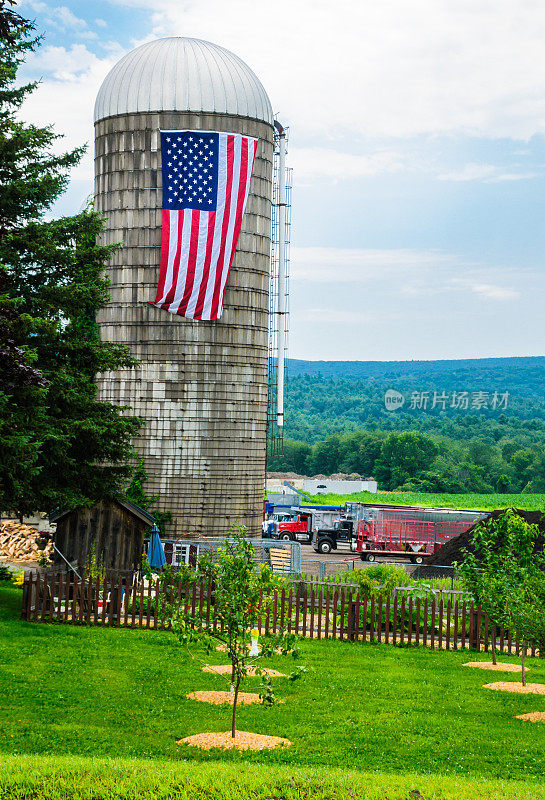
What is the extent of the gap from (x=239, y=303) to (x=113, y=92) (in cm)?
1141

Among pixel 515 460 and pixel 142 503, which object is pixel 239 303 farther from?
pixel 515 460

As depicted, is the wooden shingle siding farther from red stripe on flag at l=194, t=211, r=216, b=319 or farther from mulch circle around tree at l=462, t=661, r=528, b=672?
mulch circle around tree at l=462, t=661, r=528, b=672

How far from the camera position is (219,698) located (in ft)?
53.7

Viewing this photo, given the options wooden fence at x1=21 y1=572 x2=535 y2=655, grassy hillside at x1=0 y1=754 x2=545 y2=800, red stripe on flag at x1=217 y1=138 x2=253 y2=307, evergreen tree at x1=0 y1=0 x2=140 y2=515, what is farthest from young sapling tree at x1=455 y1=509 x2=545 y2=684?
red stripe on flag at x1=217 y1=138 x2=253 y2=307

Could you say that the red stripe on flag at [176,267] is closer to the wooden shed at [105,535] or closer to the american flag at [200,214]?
the american flag at [200,214]

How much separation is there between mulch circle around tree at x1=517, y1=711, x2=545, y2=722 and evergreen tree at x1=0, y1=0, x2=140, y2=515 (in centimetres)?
1214

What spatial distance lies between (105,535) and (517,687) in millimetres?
13297

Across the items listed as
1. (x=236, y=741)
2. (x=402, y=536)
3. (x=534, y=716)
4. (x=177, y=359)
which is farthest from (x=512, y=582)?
(x=402, y=536)

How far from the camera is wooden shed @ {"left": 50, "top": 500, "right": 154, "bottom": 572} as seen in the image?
27219 millimetres

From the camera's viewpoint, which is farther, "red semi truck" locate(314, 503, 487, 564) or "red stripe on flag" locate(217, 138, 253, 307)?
"red semi truck" locate(314, 503, 487, 564)

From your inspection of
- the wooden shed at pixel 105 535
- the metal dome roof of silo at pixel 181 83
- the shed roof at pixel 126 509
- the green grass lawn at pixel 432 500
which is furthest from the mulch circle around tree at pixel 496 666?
the green grass lawn at pixel 432 500

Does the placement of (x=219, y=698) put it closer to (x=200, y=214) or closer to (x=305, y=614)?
(x=305, y=614)

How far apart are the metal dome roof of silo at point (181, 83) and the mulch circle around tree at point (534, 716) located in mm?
31868

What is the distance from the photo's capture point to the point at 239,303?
4159 cm
